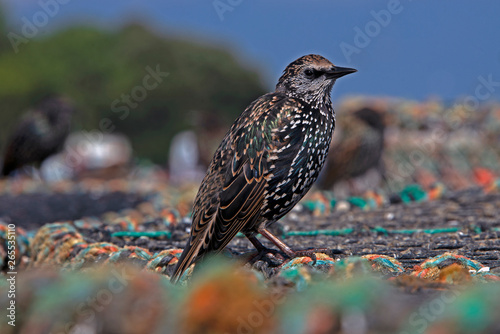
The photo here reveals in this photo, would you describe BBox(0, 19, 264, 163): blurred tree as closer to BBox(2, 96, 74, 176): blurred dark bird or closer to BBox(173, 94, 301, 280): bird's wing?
BBox(2, 96, 74, 176): blurred dark bird

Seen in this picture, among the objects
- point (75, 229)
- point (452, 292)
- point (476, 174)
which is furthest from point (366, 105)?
point (452, 292)

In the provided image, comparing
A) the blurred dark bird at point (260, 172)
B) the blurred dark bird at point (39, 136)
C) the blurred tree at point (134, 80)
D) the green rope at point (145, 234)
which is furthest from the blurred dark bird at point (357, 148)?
the blurred tree at point (134, 80)

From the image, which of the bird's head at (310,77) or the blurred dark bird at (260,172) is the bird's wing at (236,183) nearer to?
the blurred dark bird at (260,172)

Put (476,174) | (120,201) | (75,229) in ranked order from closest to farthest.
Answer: (75,229), (120,201), (476,174)

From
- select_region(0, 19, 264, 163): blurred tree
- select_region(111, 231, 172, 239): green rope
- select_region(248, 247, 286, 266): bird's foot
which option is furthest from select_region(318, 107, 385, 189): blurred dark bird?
select_region(0, 19, 264, 163): blurred tree

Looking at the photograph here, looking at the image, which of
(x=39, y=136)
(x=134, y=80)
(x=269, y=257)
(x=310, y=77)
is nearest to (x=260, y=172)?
(x=269, y=257)

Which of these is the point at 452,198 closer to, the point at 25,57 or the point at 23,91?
the point at 23,91

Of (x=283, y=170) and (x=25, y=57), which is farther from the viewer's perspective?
(x=25, y=57)
